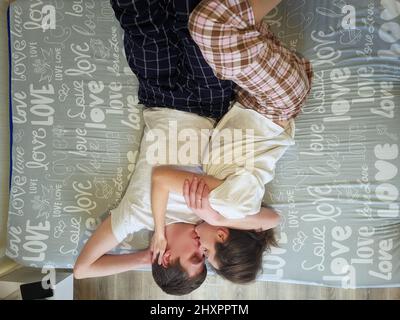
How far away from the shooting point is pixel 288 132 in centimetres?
113

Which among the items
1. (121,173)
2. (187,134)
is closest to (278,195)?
(187,134)

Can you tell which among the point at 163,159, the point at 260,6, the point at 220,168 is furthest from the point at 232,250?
the point at 260,6

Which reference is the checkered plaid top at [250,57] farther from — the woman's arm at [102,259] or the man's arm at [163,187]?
the woman's arm at [102,259]

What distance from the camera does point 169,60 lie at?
40.6 inches

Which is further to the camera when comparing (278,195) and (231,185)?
(278,195)

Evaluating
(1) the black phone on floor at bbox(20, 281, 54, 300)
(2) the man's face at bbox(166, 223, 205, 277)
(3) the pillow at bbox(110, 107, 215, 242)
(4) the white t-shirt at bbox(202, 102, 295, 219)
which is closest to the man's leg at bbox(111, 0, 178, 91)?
(3) the pillow at bbox(110, 107, 215, 242)

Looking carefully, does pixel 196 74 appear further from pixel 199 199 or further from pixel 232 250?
pixel 232 250

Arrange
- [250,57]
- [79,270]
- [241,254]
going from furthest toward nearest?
[79,270] < [241,254] < [250,57]

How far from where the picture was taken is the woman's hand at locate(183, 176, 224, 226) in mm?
1022

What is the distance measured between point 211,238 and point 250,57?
0.55 meters

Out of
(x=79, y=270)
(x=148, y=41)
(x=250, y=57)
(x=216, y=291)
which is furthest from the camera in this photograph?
(x=216, y=291)

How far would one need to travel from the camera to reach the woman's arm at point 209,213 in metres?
1.03
